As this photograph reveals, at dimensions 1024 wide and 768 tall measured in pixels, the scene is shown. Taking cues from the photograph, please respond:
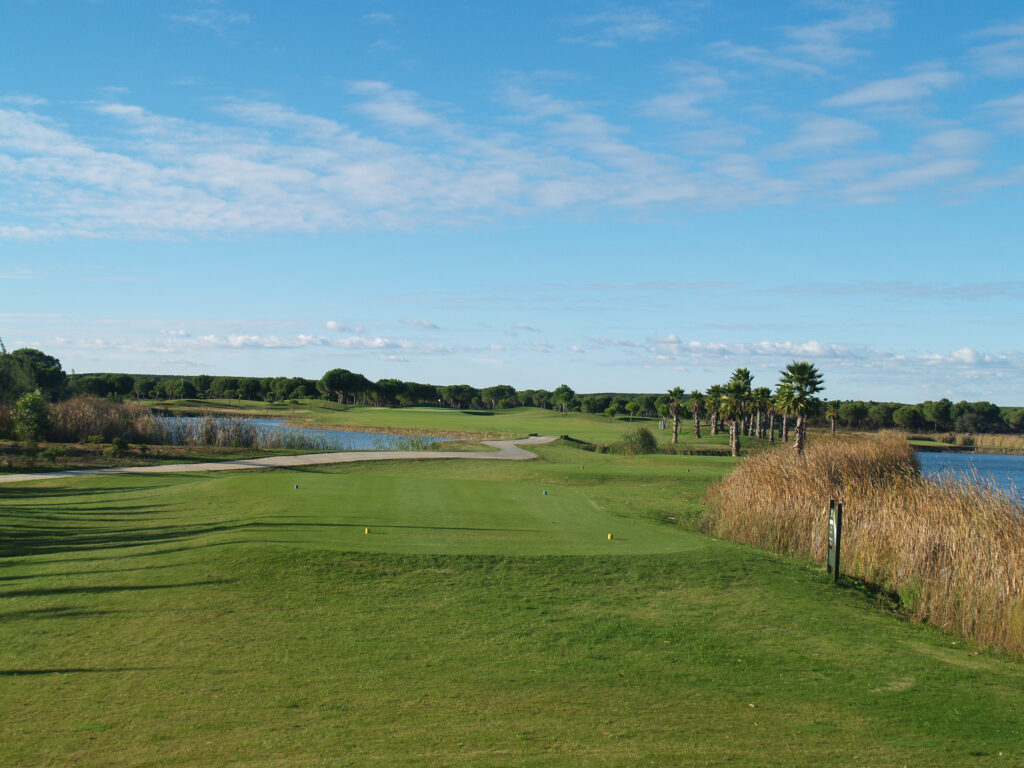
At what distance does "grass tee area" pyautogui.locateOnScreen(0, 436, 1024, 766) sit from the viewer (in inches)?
261

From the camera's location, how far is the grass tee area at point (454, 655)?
662 centimetres

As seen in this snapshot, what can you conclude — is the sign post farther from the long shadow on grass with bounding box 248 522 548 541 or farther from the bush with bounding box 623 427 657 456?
the bush with bounding box 623 427 657 456

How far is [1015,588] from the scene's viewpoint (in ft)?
36.7

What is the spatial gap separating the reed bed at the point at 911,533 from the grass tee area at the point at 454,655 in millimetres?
826

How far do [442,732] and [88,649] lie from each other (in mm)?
4534

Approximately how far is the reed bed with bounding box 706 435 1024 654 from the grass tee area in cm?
83

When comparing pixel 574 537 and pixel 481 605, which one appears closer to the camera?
pixel 481 605

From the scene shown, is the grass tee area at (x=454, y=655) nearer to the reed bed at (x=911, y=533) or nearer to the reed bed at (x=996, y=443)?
the reed bed at (x=911, y=533)

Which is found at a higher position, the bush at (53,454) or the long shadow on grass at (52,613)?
the bush at (53,454)

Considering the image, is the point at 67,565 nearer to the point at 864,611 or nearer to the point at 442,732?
the point at 442,732

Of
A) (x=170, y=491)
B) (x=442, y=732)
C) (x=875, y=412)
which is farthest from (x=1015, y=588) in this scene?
(x=875, y=412)

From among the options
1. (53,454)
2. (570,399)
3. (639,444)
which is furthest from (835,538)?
(570,399)

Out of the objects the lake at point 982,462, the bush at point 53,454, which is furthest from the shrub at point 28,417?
the lake at point 982,462

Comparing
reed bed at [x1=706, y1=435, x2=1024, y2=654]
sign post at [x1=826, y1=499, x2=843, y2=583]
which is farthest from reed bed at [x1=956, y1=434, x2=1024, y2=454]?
sign post at [x1=826, y1=499, x2=843, y2=583]
